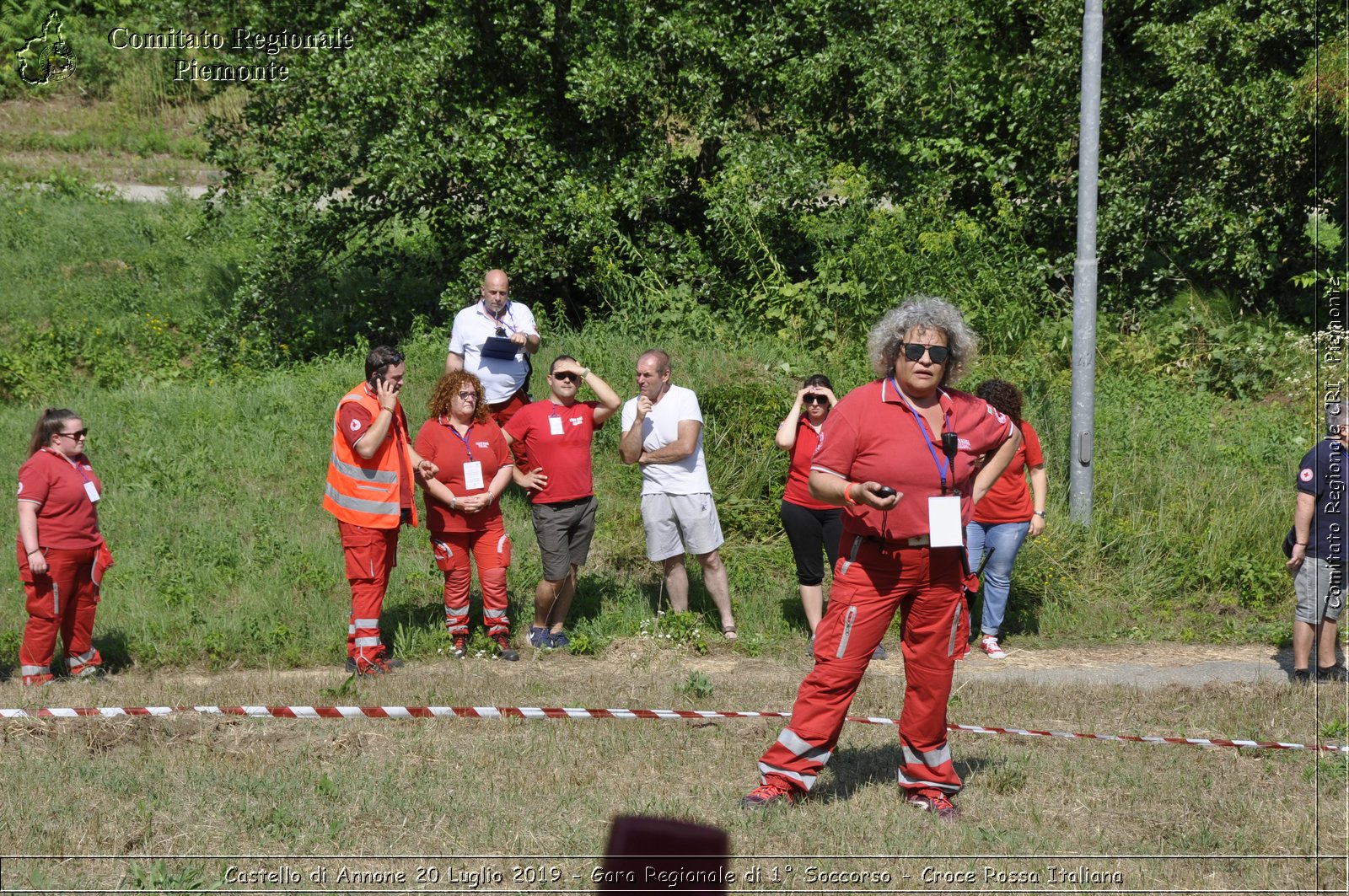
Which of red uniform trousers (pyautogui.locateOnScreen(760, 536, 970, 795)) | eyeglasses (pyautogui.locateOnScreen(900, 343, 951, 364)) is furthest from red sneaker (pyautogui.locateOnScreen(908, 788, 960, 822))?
eyeglasses (pyautogui.locateOnScreen(900, 343, 951, 364))

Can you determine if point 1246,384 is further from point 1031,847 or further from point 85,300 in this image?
point 85,300

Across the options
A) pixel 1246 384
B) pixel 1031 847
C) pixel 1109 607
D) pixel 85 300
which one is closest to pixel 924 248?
pixel 1246 384

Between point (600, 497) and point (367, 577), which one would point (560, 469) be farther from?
point (600, 497)

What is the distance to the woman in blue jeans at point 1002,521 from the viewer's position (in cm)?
866

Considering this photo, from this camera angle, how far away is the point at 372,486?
8.04 metres

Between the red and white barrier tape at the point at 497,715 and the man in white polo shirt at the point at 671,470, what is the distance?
1977mm

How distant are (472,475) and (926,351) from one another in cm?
383

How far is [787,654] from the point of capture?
8984mm

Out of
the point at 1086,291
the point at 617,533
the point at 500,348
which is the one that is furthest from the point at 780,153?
the point at 617,533

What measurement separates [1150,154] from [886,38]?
308 cm

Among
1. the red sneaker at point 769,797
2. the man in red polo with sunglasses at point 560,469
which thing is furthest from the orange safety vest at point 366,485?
the red sneaker at point 769,797

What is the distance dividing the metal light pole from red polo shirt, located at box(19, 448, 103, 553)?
7.36 meters

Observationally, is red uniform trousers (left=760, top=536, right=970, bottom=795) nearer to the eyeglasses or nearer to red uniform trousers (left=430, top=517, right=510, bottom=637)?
the eyeglasses

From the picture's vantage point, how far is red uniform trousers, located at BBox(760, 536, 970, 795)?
539 centimetres
